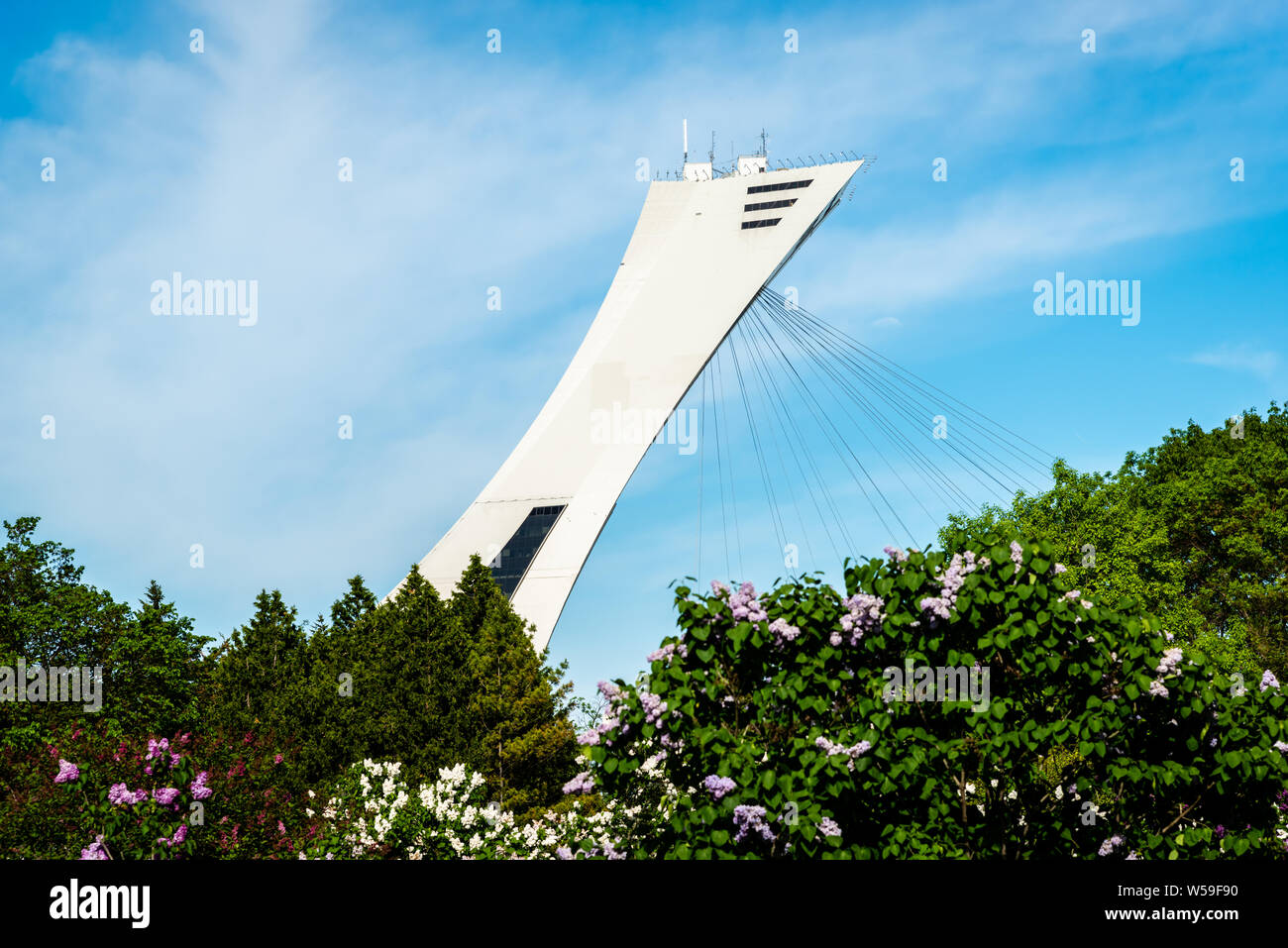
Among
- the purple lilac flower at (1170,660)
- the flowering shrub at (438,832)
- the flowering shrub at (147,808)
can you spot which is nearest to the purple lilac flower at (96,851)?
the flowering shrub at (147,808)

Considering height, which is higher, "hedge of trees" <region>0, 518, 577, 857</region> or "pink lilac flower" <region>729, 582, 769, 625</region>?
"pink lilac flower" <region>729, 582, 769, 625</region>

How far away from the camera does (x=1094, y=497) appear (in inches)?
1961

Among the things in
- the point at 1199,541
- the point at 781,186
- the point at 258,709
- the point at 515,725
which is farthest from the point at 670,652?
the point at 781,186

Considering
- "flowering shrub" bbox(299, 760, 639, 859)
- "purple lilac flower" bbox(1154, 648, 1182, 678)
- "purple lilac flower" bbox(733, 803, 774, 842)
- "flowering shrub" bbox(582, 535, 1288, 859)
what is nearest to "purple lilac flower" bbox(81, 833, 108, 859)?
"flowering shrub" bbox(299, 760, 639, 859)

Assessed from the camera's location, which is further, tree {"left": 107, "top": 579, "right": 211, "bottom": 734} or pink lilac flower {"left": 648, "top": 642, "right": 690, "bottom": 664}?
tree {"left": 107, "top": 579, "right": 211, "bottom": 734}

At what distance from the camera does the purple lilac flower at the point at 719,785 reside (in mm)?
11977

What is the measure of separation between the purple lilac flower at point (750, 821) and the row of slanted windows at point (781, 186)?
→ 6609 centimetres

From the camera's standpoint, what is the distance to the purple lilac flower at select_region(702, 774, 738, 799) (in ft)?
39.3

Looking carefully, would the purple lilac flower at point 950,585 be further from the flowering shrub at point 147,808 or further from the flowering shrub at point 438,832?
the flowering shrub at point 147,808

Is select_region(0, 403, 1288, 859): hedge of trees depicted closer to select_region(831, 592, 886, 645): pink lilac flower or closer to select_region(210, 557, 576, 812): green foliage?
select_region(831, 592, 886, 645): pink lilac flower

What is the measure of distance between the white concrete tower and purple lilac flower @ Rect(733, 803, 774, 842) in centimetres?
5119

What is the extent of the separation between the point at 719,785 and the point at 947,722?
9.98 feet
